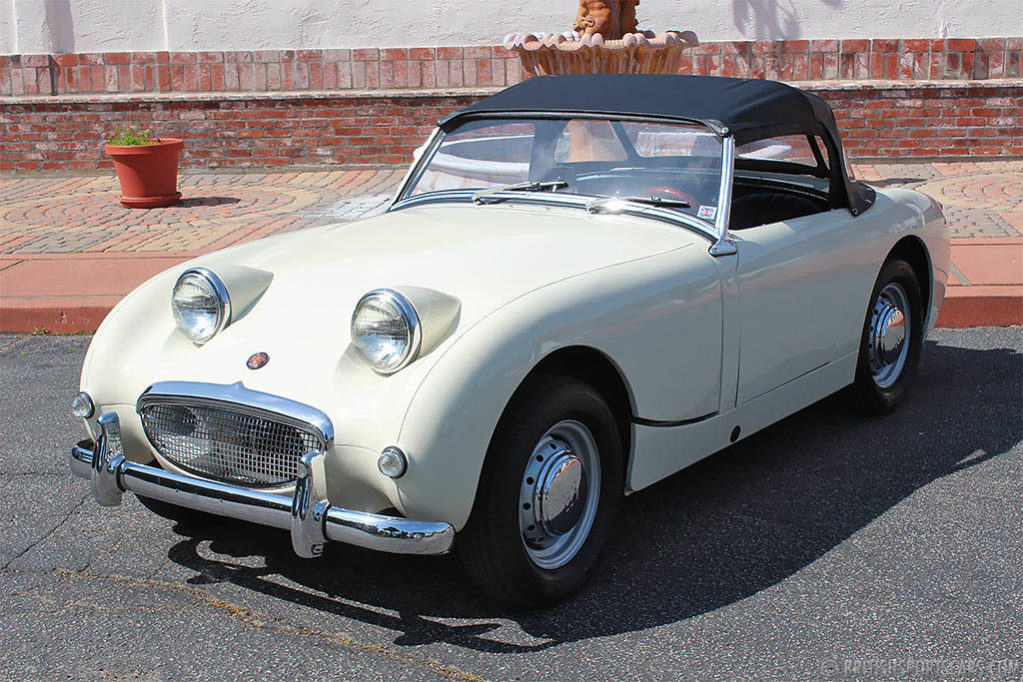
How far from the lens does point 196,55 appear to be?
11.9 metres

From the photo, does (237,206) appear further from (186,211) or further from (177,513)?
(177,513)

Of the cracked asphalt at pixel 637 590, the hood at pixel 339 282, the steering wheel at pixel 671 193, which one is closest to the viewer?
the cracked asphalt at pixel 637 590

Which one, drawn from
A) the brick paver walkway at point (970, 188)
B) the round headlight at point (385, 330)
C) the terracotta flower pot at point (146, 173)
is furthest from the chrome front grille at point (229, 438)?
the terracotta flower pot at point (146, 173)

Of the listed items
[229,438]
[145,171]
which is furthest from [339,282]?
[145,171]

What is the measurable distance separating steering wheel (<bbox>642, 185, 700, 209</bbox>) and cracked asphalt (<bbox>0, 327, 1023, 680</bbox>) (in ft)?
3.27

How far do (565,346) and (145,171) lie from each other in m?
7.50

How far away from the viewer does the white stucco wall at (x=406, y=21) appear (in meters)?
11.4

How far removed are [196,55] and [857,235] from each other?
9.21 meters

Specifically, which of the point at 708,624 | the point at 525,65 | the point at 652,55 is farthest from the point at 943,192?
the point at 708,624

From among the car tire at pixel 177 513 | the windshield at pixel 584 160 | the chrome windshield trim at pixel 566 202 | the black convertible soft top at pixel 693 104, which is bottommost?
the car tire at pixel 177 513

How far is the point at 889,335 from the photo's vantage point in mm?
4656

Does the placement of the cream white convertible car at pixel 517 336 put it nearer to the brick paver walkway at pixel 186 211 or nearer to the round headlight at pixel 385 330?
the round headlight at pixel 385 330

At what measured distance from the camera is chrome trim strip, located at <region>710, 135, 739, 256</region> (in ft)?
12.0

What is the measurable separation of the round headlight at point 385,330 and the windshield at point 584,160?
1.27 meters
